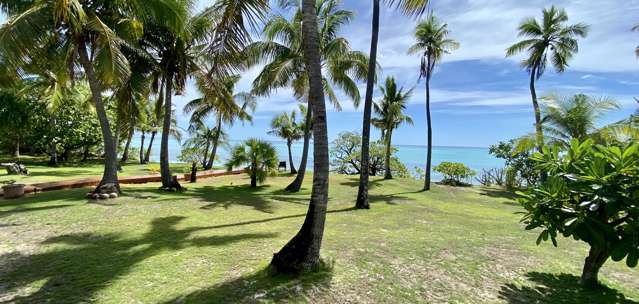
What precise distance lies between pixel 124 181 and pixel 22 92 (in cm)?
1182

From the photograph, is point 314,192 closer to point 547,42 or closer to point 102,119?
point 102,119

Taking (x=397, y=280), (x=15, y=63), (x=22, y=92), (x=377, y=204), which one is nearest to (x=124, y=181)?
(x=15, y=63)

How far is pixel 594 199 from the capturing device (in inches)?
134

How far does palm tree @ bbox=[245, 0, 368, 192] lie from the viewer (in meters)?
13.4

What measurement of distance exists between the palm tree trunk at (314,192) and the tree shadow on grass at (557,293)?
243 centimetres

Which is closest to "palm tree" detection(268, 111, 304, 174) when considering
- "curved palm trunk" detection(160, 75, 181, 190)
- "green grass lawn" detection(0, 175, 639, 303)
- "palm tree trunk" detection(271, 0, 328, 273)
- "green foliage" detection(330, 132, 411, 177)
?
"green foliage" detection(330, 132, 411, 177)

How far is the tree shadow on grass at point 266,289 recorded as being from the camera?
361 centimetres

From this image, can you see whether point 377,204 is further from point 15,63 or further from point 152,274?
point 15,63

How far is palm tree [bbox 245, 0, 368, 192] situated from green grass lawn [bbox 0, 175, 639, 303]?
6.94m

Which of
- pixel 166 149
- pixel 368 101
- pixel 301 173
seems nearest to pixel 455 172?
pixel 301 173

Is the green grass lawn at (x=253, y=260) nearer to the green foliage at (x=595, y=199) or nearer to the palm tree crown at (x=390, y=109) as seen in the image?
the green foliage at (x=595, y=199)

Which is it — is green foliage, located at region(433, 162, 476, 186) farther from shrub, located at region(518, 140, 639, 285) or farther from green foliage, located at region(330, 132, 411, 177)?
shrub, located at region(518, 140, 639, 285)

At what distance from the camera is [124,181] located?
13797 millimetres

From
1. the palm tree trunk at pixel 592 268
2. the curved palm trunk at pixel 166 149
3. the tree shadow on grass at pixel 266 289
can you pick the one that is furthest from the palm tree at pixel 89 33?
the palm tree trunk at pixel 592 268
